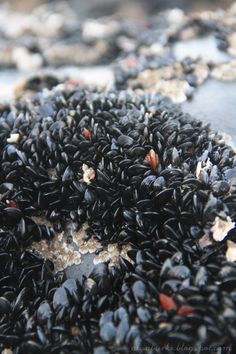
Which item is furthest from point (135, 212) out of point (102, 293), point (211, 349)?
point (211, 349)

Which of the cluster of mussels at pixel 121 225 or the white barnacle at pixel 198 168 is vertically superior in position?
the white barnacle at pixel 198 168

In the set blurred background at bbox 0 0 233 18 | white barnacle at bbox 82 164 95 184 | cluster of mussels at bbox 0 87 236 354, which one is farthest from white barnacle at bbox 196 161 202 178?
blurred background at bbox 0 0 233 18

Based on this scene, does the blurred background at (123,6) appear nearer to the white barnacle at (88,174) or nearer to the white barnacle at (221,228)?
the white barnacle at (88,174)

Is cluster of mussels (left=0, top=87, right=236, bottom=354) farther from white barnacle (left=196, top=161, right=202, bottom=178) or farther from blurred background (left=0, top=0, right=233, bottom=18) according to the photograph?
blurred background (left=0, top=0, right=233, bottom=18)

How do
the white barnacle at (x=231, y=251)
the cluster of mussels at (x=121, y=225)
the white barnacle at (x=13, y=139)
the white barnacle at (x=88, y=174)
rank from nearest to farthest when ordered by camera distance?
the cluster of mussels at (x=121, y=225) → the white barnacle at (x=231, y=251) → the white barnacle at (x=88, y=174) → the white barnacle at (x=13, y=139)

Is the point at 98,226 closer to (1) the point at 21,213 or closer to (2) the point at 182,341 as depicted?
(1) the point at 21,213

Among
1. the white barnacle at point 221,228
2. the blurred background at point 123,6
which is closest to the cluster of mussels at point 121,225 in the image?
the white barnacle at point 221,228

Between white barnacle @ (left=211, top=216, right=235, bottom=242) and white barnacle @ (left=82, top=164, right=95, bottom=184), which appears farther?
white barnacle @ (left=82, top=164, right=95, bottom=184)

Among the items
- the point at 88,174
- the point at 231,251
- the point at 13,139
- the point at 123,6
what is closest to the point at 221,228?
the point at 231,251
